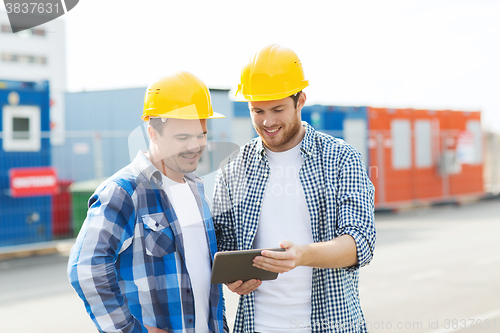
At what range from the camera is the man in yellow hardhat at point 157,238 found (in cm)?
191

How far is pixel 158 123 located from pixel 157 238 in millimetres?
471

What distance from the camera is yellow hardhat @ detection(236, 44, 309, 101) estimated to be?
2467mm

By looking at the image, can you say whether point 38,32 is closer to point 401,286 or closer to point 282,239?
point 401,286

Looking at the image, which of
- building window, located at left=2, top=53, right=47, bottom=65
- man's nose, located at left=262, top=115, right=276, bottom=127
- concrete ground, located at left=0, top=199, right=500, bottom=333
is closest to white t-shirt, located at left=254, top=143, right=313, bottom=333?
man's nose, located at left=262, top=115, right=276, bottom=127

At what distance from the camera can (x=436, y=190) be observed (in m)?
17.2

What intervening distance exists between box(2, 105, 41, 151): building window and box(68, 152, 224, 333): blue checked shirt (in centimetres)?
822

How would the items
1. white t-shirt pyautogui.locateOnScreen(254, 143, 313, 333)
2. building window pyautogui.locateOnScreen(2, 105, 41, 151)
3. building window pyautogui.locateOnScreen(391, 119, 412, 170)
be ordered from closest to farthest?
white t-shirt pyautogui.locateOnScreen(254, 143, 313, 333) → building window pyautogui.locateOnScreen(2, 105, 41, 151) → building window pyautogui.locateOnScreen(391, 119, 412, 170)

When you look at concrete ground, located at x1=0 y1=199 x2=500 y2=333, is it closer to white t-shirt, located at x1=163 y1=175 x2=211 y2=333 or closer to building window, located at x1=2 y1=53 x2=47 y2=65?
white t-shirt, located at x1=163 y1=175 x2=211 y2=333

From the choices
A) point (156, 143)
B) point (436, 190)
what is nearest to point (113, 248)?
point (156, 143)

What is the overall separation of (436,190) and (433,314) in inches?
486

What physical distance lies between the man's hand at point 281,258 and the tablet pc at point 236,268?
0.09 ft

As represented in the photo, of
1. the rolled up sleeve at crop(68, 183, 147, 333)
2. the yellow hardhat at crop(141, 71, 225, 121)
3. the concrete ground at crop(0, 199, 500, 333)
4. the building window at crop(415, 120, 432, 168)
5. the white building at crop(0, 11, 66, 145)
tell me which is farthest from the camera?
the white building at crop(0, 11, 66, 145)

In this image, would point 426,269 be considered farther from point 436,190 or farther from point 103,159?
point 436,190
